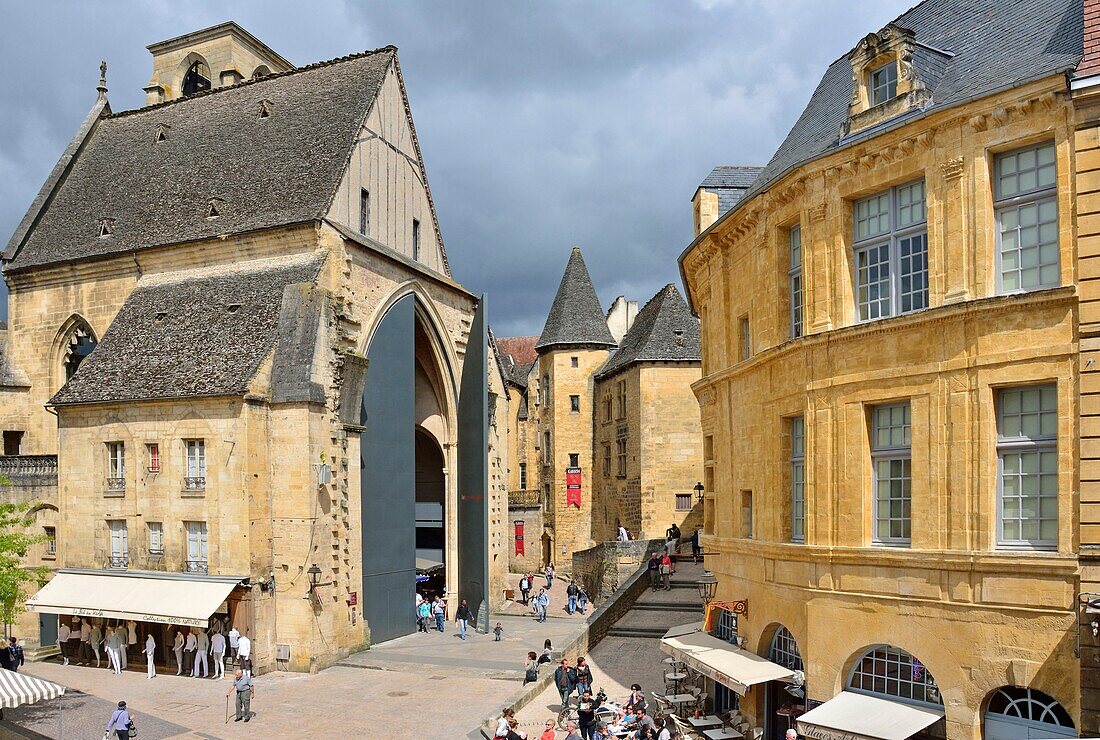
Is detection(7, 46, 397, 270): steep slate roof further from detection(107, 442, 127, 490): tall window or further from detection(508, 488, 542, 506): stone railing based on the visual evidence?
detection(508, 488, 542, 506): stone railing

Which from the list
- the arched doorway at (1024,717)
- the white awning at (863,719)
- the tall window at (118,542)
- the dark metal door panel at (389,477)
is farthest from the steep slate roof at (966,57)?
the tall window at (118,542)

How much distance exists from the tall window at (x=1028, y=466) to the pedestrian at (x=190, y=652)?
58.1 ft

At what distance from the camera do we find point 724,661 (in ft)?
45.2

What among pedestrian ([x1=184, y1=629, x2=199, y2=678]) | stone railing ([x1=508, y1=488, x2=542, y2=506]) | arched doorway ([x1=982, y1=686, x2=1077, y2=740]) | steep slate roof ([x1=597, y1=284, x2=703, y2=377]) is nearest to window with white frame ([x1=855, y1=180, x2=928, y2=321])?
arched doorway ([x1=982, y1=686, x2=1077, y2=740])

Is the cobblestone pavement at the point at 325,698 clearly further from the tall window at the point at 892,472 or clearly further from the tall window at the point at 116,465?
the tall window at the point at 892,472

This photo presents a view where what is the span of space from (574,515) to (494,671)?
26952 mm

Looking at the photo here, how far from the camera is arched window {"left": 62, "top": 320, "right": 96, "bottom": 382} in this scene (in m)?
28.5

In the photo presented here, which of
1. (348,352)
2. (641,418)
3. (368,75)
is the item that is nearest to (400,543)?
(348,352)

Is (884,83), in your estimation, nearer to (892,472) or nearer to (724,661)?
(892,472)

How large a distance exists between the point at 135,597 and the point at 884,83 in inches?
763

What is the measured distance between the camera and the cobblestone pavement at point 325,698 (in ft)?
53.4

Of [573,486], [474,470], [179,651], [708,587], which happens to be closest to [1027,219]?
[708,587]

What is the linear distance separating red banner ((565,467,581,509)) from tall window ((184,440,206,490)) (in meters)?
26.7

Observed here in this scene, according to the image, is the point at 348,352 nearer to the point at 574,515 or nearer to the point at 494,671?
the point at 494,671
